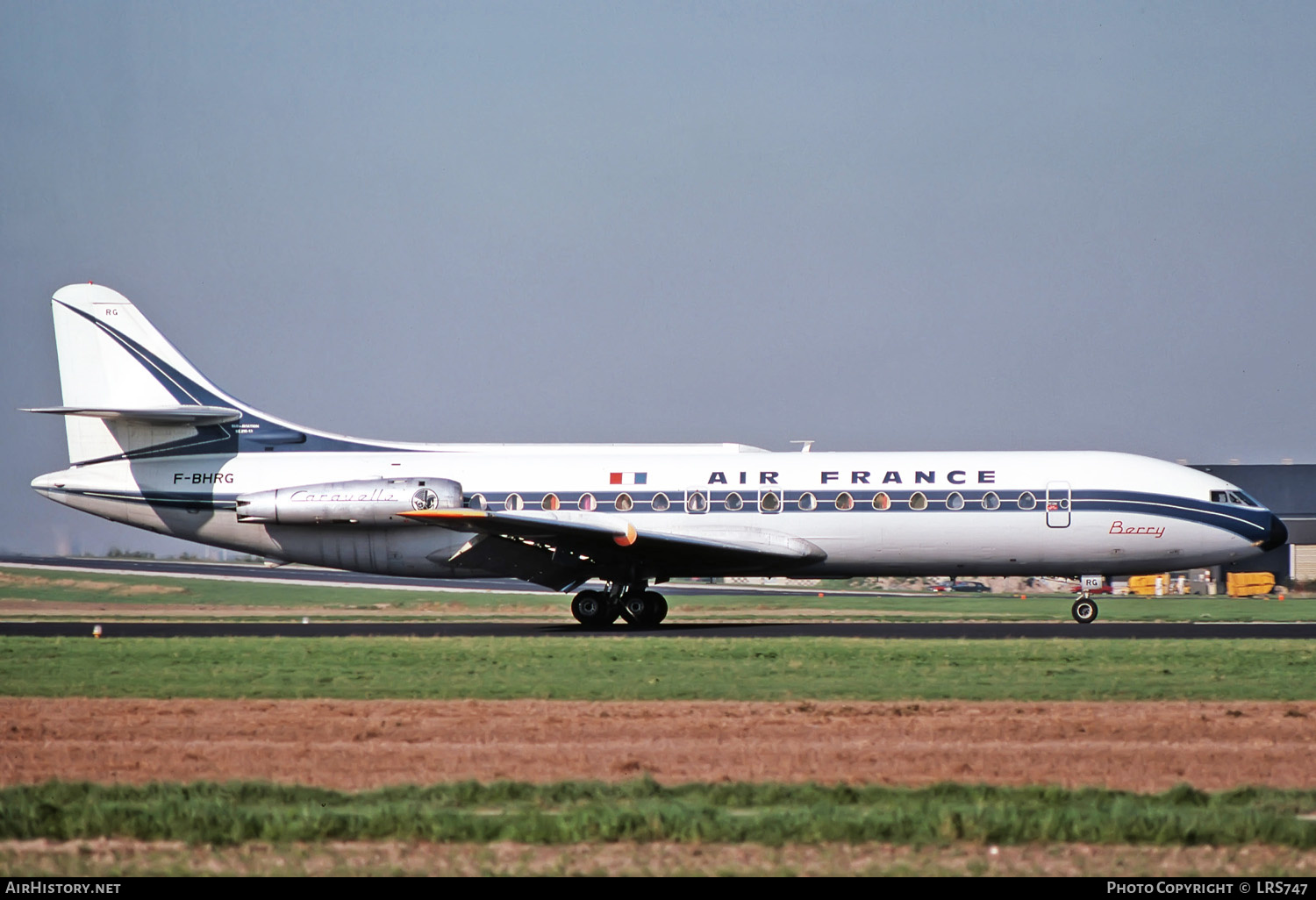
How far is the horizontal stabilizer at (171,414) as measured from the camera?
31.1 meters

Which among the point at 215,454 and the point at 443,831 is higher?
the point at 215,454

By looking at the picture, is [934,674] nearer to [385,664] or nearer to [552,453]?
[385,664]

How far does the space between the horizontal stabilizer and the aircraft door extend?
57.2ft

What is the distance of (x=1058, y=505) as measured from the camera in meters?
29.5

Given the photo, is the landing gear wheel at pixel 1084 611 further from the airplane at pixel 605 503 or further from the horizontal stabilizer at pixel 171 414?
the horizontal stabilizer at pixel 171 414

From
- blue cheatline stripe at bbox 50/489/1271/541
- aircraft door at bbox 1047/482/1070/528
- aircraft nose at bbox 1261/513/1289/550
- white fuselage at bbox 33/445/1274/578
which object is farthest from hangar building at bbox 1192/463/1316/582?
aircraft door at bbox 1047/482/1070/528

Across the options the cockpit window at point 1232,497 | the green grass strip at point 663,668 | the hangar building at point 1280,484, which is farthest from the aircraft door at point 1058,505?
the hangar building at point 1280,484

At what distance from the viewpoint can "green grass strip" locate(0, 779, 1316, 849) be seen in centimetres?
958

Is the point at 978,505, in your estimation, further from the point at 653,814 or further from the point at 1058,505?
the point at 653,814

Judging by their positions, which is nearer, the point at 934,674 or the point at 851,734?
the point at 851,734

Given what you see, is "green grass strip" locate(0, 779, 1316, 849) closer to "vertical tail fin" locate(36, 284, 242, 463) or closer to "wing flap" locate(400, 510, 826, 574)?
"wing flap" locate(400, 510, 826, 574)

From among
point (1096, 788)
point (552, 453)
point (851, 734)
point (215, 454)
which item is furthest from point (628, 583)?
point (1096, 788)

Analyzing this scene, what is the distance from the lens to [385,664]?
21453 millimetres

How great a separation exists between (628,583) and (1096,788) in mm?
19634
